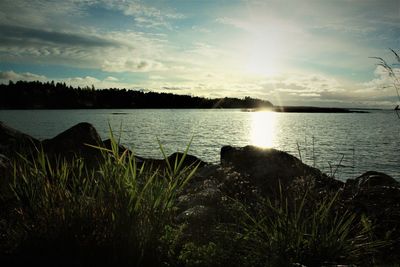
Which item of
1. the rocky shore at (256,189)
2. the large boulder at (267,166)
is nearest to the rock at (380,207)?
the rocky shore at (256,189)

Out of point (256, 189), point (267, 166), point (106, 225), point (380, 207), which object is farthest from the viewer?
point (267, 166)

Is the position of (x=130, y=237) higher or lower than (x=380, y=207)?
higher

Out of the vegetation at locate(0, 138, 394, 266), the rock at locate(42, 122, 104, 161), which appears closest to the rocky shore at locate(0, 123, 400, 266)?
the rock at locate(42, 122, 104, 161)

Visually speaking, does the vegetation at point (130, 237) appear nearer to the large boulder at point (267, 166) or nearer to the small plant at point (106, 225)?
the small plant at point (106, 225)

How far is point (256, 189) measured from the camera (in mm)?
9672

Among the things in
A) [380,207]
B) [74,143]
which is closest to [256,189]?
[380,207]

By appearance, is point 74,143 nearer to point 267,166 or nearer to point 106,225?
point 267,166

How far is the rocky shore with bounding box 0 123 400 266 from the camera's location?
7055 mm

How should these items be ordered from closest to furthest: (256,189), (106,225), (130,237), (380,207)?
1. (130,237)
2. (106,225)
3. (380,207)
4. (256,189)

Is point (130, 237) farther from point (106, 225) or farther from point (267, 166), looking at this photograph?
point (267, 166)

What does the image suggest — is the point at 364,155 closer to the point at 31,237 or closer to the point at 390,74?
the point at 390,74

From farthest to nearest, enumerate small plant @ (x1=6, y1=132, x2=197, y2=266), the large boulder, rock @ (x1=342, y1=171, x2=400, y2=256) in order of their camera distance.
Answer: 1. the large boulder
2. rock @ (x1=342, y1=171, x2=400, y2=256)
3. small plant @ (x1=6, y1=132, x2=197, y2=266)

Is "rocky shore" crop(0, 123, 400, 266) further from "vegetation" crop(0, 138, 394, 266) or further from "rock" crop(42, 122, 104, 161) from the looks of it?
"vegetation" crop(0, 138, 394, 266)

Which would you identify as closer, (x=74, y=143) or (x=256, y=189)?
(x=256, y=189)
